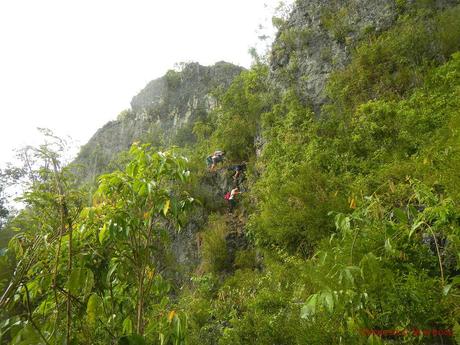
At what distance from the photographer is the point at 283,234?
579cm

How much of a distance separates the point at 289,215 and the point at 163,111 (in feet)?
51.8

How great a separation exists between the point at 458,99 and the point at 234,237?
5.13 m

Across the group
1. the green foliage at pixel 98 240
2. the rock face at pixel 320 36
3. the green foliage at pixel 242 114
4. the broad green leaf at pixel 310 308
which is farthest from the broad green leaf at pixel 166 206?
the green foliage at pixel 242 114

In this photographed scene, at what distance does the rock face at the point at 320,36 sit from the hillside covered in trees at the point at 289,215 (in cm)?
5

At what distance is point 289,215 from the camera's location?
5.72 metres

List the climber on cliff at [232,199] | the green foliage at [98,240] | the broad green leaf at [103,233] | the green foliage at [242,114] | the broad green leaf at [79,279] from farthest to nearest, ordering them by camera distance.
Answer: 1. the green foliage at [242,114]
2. the climber on cliff at [232,199]
3. the broad green leaf at [103,233]
4. the green foliage at [98,240]
5. the broad green leaf at [79,279]

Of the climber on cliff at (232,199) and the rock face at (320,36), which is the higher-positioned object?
the rock face at (320,36)

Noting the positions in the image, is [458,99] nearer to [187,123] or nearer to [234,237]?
[234,237]

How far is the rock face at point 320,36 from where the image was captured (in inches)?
368

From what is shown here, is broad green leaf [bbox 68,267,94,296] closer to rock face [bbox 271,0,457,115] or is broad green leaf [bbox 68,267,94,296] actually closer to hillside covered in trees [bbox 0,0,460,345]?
hillside covered in trees [bbox 0,0,460,345]

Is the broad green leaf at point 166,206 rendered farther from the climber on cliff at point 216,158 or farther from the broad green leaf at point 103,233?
the climber on cliff at point 216,158

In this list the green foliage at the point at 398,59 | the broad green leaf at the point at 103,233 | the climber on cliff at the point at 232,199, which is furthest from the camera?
the climber on cliff at the point at 232,199

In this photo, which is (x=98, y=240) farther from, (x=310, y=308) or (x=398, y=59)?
(x=398, y=59)

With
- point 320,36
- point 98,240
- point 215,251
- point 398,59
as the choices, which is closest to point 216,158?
point 215,251
